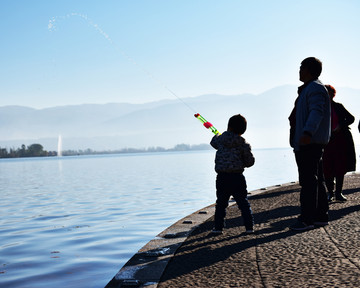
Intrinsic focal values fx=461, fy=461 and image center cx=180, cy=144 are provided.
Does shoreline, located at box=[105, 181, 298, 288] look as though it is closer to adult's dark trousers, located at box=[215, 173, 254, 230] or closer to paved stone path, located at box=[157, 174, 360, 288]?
paved stone path, located at box=[157, 174, 360, 288]

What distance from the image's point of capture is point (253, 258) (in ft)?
14.0

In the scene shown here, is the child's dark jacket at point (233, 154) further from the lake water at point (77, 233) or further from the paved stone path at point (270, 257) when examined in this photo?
the lake water at point (77, 233)

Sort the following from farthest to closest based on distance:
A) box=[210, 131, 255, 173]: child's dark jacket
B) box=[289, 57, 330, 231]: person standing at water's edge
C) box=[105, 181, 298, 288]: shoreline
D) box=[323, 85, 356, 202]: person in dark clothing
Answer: box=[323, 85, 356, 202]: person in dark clothing
box=[210, 131, 255, 173]: child's dark jacket
box=[289, 57, 330, 231]: person standing at water's edge
box=[105, 181, 298, 288]: shoreline

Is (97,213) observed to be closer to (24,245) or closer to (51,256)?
(24,245)

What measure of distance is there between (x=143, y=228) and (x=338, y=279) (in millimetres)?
5949

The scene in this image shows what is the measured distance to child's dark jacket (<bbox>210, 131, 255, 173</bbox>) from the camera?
5.47 m

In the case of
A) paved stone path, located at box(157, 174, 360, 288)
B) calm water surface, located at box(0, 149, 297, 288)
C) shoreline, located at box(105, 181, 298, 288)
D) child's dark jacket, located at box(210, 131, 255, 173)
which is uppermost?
child's dark jacket, located at box(210, 131, 255, 173)

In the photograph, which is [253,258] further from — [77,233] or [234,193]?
[77,233]

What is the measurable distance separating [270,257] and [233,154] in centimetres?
155

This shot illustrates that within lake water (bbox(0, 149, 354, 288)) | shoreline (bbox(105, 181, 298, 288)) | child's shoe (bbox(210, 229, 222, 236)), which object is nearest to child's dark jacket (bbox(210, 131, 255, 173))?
child's shoe (bbox(210, 229, 222, 236))

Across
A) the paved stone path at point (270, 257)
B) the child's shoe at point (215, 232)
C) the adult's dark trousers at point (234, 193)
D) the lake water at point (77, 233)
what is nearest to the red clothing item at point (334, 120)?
the paved stone path at point (270, 257)

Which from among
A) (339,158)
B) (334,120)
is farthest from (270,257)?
(339,158)

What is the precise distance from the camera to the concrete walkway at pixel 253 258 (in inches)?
141

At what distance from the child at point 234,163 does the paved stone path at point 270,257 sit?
36 cm
